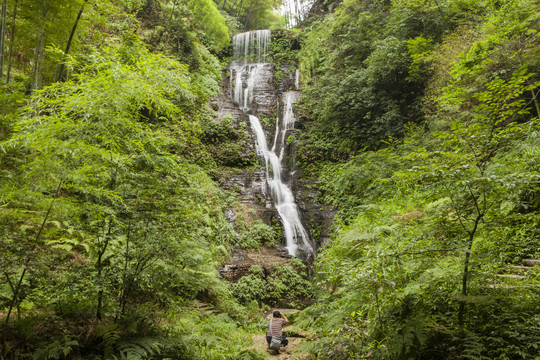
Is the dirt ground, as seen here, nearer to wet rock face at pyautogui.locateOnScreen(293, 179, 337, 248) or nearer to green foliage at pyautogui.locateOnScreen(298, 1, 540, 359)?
green foliage at pyautogui.locateOnScreen(298, 1, 540, 359)

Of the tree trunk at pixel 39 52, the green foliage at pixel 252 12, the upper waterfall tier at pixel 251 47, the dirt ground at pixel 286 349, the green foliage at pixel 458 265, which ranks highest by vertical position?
the green foliage at pixel 252 12

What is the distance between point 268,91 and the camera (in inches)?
789

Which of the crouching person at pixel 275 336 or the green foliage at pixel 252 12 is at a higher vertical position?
the green foliage at pixel 252 12

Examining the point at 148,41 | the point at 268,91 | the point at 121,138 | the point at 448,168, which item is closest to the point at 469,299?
the point at 448,168

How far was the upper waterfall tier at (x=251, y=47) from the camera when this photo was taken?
23.5m

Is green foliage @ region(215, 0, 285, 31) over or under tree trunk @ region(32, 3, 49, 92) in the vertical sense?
over

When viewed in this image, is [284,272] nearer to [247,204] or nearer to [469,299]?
[247,204]

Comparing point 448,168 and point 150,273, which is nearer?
point 448,168

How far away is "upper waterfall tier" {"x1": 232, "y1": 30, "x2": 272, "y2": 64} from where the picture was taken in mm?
23484

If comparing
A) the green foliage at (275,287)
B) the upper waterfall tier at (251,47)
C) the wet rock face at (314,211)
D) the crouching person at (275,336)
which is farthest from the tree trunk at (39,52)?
the upper waterfall tier at (251,47)

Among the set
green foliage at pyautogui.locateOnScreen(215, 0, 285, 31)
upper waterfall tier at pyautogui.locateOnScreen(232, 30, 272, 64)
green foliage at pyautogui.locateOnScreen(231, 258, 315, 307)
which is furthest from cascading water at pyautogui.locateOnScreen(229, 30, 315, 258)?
green foliage at pyautogui.locateOnScreen(215, 0, 285, 31)

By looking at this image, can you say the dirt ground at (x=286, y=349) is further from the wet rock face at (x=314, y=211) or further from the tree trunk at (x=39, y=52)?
the tree trunk at (x=39, y=52)

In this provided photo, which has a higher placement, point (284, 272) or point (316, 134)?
point (316, 134)

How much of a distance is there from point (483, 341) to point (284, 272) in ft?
26.6
